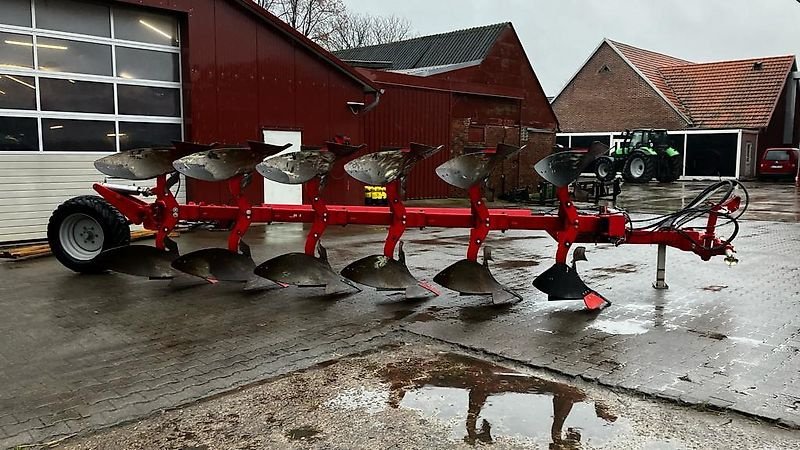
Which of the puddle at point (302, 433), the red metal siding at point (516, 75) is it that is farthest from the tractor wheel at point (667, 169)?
the puddle at point (302, 433)

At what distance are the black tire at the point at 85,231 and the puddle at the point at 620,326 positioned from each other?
17.2 ft

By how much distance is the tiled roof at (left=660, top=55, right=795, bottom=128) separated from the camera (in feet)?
104

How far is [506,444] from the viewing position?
3.34 m

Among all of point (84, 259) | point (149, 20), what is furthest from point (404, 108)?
point (84, 259)

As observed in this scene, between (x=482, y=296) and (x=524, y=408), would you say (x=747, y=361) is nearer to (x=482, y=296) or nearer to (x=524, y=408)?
(x=524, y=408)

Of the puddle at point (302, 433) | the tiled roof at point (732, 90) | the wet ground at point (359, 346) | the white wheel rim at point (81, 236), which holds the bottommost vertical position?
the puddle at point (302, 433)

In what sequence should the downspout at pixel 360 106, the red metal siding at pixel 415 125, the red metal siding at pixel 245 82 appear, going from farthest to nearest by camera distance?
the red metal siding at pixel 415 125
the downspout at pixel 360 106
the red metal siding at pixel 245 82

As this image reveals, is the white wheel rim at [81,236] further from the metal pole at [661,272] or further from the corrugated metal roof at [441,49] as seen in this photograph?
the corrugated metal roof at [441,49]

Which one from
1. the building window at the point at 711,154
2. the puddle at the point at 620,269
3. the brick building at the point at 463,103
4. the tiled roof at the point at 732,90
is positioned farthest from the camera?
the tiled roof at the point at 732,90

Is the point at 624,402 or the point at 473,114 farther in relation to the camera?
Result: the point at 473,114

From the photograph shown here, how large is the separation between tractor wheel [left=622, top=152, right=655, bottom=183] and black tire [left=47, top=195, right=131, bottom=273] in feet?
83.1

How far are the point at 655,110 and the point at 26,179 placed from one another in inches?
1212

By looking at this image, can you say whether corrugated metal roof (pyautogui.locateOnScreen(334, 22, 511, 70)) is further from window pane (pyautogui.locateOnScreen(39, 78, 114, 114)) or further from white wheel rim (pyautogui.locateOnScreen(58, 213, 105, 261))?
white wheel rim (pyautogui.locateOnScreen(58, 213, 105, 261))

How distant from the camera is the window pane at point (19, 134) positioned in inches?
396
